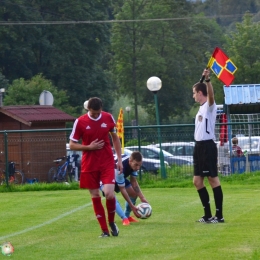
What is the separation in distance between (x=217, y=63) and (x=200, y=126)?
207 centimetres

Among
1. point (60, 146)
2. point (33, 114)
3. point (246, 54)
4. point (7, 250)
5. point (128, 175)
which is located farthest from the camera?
point (246, 54)

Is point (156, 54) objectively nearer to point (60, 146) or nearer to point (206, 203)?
point (60, 146)

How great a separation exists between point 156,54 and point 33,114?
53.7 meters

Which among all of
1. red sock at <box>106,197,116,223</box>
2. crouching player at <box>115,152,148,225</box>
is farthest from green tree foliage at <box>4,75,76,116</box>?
red sock at <box>106,197,116,223</box>

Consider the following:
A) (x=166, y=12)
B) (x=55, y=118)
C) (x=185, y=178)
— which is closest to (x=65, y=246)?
(x=185, y=178)

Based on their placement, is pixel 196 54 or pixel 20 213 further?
pixel 196 54

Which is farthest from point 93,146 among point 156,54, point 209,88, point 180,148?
point 156,54

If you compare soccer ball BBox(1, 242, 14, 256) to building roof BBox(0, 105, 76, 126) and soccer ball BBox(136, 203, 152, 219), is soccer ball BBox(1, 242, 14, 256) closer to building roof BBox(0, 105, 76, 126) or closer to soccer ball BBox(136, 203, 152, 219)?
soccer ball BBox(136, 203, 152, 219)

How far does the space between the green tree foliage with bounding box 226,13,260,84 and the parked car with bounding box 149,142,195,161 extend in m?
35.4

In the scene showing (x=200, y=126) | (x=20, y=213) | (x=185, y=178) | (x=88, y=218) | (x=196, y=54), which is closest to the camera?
(x=200, y=126)

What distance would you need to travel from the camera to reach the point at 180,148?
21.8 metres

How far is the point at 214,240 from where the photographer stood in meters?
9.41

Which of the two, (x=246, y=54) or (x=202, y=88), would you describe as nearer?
(x=202, y=88)

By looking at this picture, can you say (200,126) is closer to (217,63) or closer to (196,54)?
(217,63)
